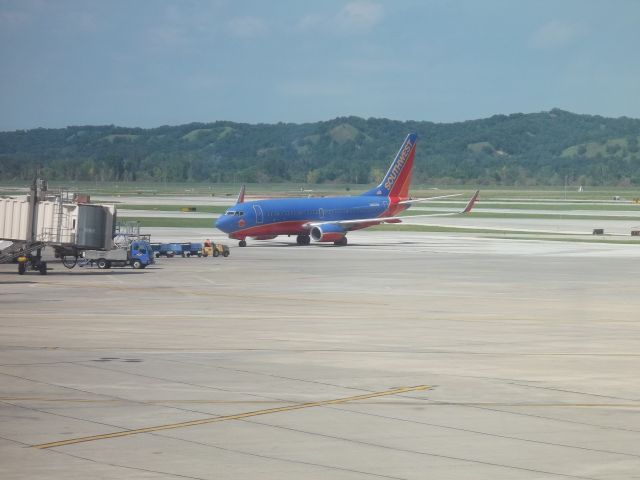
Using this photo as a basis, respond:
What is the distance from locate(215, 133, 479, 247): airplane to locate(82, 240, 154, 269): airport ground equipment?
19778 mm

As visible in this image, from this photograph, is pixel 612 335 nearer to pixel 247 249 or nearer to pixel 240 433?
pixel 240 433

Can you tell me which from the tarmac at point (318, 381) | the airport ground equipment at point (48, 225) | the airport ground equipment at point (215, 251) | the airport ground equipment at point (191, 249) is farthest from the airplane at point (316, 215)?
the tarmac at point (318, 381)

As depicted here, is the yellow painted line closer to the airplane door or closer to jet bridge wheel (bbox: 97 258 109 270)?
jet bridge wheel (bbox: 97 258 109 270)

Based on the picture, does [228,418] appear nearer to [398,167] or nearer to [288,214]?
[288,214]

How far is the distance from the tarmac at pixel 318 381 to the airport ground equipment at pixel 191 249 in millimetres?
22595

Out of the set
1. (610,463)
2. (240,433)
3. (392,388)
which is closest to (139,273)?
(392,388)

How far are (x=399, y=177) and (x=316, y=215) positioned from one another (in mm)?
12211

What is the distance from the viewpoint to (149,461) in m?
18.9

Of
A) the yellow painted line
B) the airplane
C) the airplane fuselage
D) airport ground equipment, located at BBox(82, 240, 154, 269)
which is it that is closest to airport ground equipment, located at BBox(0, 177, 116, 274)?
airport ground equipment, located at BBox(82, 240, 154, 269)

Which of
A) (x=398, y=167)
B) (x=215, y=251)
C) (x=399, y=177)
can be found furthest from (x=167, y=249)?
(x=398, y=167)

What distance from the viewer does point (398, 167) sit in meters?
104

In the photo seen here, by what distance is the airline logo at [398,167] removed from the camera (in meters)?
103

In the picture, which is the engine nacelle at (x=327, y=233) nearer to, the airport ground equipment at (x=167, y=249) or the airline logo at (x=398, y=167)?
the airline logo at (x=398, y=167)

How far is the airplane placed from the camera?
89500 mm
